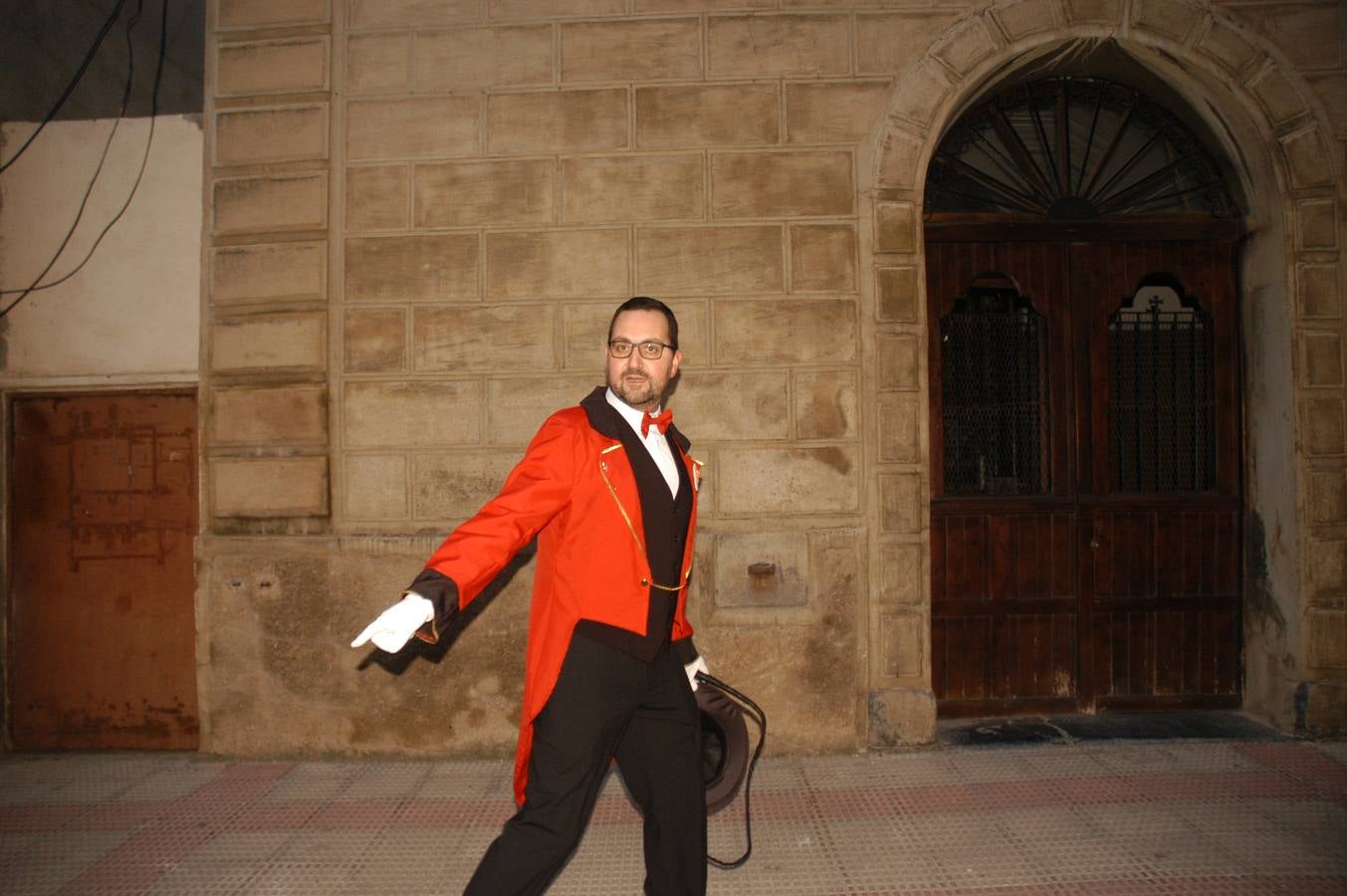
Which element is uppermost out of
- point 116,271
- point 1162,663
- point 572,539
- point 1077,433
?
point 116,271

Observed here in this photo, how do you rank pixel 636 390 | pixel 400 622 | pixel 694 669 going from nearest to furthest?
pixel 400 622 → pixel 636 390 → pixel 694 669

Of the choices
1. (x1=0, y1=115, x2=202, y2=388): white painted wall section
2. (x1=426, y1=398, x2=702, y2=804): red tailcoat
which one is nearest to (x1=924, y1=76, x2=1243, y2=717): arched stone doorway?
(x1=426, y1=398, x2=702, y2=804): red tailcoat

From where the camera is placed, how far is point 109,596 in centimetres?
481

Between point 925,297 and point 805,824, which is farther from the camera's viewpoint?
point 925,297

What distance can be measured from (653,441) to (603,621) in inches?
26.0

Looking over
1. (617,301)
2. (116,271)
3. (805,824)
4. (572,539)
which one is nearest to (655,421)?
(572,539)

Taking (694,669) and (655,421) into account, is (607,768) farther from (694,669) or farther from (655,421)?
(655,421)

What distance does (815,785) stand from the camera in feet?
13.0

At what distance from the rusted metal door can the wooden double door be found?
16.5 ft

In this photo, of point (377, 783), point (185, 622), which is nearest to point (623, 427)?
point (377, 783)

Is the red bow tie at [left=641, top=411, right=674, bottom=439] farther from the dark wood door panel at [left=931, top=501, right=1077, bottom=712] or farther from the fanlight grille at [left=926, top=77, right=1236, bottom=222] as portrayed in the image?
the fanlight grille at [left=926, top=77, right=1236, bottom=222]

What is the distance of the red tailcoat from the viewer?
2314mm

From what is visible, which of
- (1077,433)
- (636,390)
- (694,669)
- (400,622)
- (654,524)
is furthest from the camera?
(1077,433)

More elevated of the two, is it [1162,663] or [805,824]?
[1162,663]
